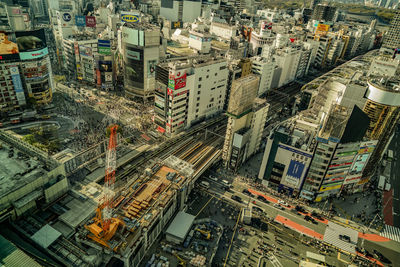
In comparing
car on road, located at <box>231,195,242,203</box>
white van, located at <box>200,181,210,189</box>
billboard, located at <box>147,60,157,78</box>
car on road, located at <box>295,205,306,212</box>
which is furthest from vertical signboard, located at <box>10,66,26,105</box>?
car on road, located at <box>295,205,306,212</box>

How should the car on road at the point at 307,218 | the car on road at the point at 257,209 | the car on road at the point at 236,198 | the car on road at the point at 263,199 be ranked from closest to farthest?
the car on road at the point at 307,218, the car on road at the point at 257,209, the car on road at the point at 236,198, the car on road at the point at 263,199

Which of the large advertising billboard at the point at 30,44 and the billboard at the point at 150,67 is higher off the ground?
the large advertising billboard at the point at 30,44

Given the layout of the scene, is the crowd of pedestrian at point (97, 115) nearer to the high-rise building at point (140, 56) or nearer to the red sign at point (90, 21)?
the high-rise building at point (140, 56)

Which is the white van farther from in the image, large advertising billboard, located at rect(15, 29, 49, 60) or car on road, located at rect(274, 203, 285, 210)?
large advertising billboard, located at rect(15, 29, 49, 60)

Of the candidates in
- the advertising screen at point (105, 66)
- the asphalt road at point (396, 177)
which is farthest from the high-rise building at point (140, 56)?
the asphalt road at point (396, 177)

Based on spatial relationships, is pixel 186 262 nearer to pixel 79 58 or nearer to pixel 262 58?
pixel 262 58

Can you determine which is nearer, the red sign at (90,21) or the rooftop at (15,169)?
the rooftop at (15,169)

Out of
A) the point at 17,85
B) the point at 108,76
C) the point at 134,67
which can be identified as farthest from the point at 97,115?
the point at 17,85
